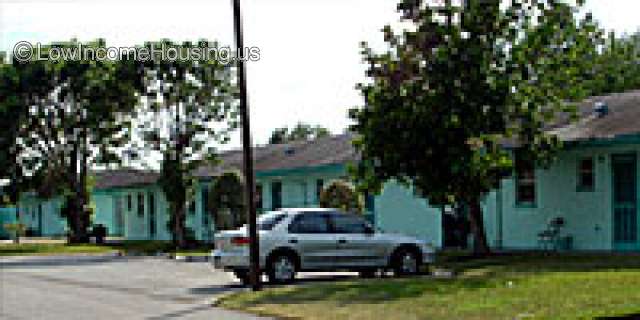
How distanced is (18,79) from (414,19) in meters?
28.9

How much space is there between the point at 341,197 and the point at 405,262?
9159 millimetres

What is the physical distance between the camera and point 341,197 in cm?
3075

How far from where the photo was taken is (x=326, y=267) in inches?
830

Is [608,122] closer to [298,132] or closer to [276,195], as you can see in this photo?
[276,195]

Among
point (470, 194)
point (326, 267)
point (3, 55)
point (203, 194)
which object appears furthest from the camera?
point (3, 55)

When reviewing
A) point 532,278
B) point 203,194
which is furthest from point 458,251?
point 203,194

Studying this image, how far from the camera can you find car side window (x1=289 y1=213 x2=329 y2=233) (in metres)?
21.0

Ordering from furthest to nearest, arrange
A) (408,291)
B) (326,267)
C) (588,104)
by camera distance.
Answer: (588,104), (326,267), (408,291)

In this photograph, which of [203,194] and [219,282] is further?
[203,194]

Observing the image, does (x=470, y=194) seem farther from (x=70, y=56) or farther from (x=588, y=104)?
(x=70, y=56)

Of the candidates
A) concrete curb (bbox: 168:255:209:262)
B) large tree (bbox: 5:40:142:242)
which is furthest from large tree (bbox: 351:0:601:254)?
large tree (bbox: 5:40:142:242)

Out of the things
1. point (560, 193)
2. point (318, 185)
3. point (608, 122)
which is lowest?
point (560, 193)

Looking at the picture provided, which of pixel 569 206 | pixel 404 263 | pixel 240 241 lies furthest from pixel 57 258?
pixel 404 263

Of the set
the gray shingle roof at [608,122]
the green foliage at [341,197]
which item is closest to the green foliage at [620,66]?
the gray shingle roof at [608,122]
